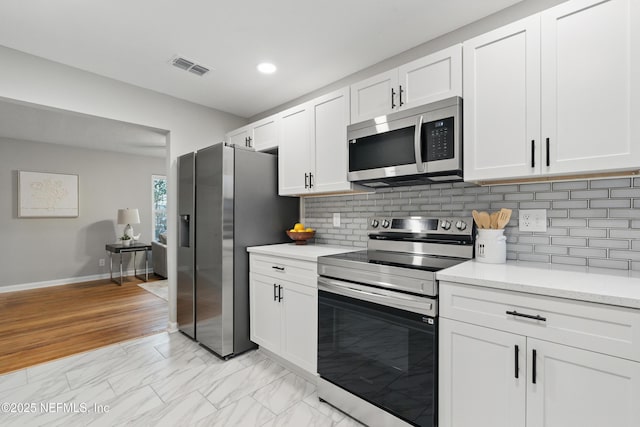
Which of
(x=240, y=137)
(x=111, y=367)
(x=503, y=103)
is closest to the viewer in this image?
(x=503, y=103)

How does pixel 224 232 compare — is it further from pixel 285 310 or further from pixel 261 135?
pixel 261 135

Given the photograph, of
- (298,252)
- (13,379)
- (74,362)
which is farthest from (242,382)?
(13,379)

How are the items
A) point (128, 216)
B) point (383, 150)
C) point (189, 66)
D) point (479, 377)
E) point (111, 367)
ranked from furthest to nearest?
1. point (128, 216)
2. point (189, 66)
3. point (111, 367)
4. point (383, 150)
5. point (479, 377)

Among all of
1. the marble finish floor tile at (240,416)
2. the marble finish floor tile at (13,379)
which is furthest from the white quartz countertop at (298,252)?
the marble finish floor tile at (13,379)

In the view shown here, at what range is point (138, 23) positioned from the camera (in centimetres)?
203

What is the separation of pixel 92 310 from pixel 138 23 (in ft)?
12.0

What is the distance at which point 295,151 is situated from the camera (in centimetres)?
277

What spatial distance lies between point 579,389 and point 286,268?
175 cm

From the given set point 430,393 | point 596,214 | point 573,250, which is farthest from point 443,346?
point 596,214

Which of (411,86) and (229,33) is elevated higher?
(229,33)

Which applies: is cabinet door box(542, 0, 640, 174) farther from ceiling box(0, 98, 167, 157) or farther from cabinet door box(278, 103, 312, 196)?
ceiling box(0, 98, 167, 157)

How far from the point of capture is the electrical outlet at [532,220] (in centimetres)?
174

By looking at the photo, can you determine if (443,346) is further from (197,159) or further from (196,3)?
(197,159)

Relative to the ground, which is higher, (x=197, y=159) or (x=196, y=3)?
(x=196, y=3)
